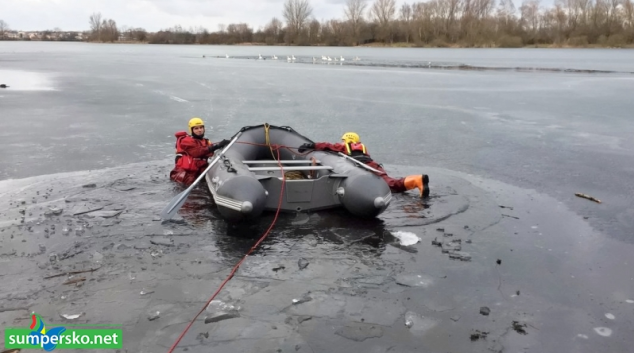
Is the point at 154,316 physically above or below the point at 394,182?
below

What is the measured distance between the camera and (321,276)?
430 cm

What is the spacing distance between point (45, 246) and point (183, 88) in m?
14.1

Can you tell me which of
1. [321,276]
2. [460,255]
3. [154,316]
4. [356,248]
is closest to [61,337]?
[154,316]

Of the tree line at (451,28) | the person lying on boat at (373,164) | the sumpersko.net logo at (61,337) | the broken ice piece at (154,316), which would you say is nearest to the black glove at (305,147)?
the person lying on boat at (373,164)

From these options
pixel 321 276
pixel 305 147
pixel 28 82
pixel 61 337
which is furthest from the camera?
pixel 28 82

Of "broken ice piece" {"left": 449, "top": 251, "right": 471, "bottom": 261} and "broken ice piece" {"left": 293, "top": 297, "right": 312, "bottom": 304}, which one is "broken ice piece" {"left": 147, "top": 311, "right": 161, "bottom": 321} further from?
"broken ice piece" {"left": 449, "top": 251, "right": 471, "bottom": 261}

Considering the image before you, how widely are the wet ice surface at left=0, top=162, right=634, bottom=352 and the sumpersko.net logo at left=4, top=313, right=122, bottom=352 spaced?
0.30 feet

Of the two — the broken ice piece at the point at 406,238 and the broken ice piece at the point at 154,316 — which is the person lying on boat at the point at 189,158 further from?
the broken ice piece at the point at 154,316

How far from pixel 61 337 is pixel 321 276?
6.43 feet

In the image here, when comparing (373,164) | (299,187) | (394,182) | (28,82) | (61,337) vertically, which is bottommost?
(61,337)

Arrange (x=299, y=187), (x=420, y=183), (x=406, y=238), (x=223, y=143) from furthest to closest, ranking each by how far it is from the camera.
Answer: (x=223, y=143), (x=420, y=183), (x=299, y=187), (x=406, y=238)

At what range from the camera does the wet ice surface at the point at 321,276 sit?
11.5 ft

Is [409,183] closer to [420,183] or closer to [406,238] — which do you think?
[420,183]

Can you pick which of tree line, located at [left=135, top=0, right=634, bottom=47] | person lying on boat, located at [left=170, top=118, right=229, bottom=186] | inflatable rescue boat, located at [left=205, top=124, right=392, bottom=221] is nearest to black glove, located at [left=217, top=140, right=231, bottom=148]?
person lying on boat, located at [left=170, top=118, right=229, bottom=186]
